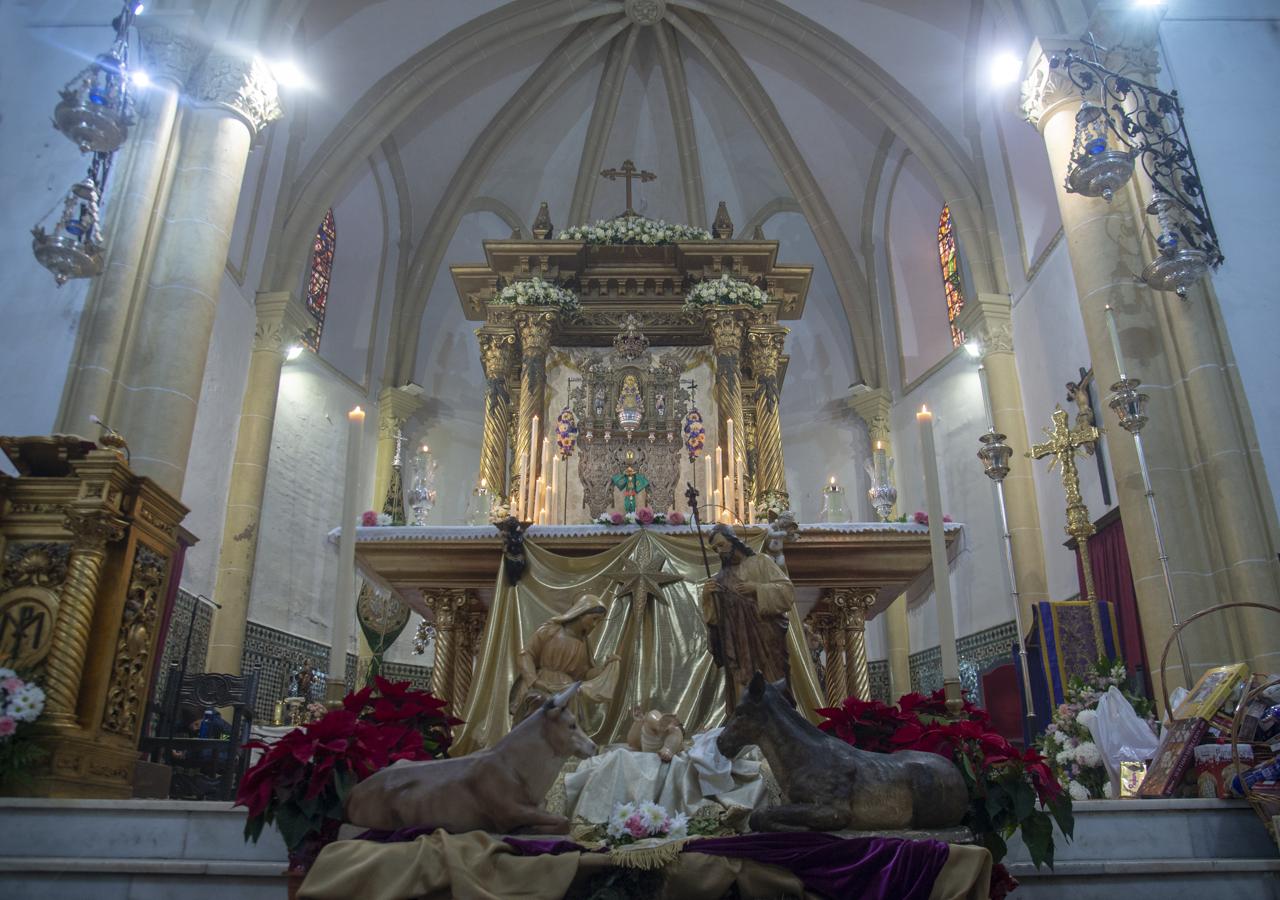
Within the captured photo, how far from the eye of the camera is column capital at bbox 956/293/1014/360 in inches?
573

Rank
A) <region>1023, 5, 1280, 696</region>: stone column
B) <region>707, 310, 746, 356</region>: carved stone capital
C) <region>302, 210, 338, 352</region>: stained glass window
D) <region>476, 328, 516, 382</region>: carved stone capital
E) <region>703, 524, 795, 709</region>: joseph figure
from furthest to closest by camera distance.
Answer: <region>302, 210, 338, 352</region>: stained glass window → <region>476, 328, 516, 382</region>: carved stone capital → <region>707, 310, 746, 356</region>: carved stone capital → <region>1023, 5, 1280, 696</region>: stone column → <region>703, 524, 795, 709</region>: joseph figure

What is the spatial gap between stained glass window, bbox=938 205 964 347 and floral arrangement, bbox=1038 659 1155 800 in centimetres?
925

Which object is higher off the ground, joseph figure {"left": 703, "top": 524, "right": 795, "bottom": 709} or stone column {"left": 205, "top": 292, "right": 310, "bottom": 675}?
stone column {"left": 205, "top": 292, "right": 310, "bottom": 675}

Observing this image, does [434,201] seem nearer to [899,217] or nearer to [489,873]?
[899,217]

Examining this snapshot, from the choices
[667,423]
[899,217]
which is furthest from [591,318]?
[899,217]

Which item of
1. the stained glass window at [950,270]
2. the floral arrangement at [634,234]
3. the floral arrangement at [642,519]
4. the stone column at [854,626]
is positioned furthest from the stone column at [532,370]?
the stained glass window at [950,270]

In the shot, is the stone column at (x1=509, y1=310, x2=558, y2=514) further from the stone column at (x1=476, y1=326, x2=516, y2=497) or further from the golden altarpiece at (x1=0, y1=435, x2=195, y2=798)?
the golden altarpiece at (x1=0, y1=435, x2=195, y2=798)

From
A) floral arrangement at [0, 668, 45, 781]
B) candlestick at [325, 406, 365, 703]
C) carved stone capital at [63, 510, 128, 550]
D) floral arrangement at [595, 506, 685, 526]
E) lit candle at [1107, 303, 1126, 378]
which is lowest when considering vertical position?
floral arrangement at [0, 668, 45, 781]

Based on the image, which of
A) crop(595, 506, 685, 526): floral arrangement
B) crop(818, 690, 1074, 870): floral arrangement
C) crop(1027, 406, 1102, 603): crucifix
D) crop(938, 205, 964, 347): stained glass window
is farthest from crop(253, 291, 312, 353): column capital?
crop(818, 690, 1074, 870): floral arrangement

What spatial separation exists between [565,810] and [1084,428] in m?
6.97

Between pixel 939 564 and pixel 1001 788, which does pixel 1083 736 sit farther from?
pixel 1001 788

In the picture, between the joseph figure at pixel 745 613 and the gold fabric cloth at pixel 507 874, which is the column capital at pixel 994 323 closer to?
the joseph figure at pixel 745 613

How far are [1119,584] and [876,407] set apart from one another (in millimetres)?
7812

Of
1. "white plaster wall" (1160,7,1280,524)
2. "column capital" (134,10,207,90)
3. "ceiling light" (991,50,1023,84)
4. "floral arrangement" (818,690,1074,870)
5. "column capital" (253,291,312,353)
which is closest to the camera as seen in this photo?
"floral arrangement" (818,690,1074,870)
